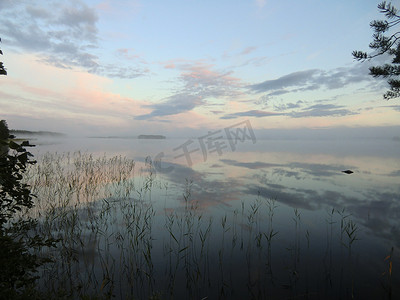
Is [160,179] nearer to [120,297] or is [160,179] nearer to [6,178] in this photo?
[120,297]

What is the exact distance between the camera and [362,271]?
6.91 m

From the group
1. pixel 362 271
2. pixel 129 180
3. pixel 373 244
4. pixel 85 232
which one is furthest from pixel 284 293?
pixel 129 180

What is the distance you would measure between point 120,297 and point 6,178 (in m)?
4.50

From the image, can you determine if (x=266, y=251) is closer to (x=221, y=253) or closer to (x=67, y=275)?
(x=221, y=253)

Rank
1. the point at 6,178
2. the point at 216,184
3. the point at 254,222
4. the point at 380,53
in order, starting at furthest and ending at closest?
the point at 216,184 < the point at 380,53 < the point at 254,222 < the point at 6,178

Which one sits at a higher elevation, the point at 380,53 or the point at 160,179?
the point at 380,53

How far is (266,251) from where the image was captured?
8.05 metres

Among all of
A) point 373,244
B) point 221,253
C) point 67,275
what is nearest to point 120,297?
point 67,275

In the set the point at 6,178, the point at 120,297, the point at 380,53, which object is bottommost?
the point at 120,297

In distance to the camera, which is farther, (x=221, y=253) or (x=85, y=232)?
(x=85, y=232)

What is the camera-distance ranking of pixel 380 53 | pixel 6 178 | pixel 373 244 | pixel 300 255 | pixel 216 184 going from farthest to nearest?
pixel 216 184 → pixel 380 53 → pixel 373 244 → pixel 300 255 → pixel 6 178

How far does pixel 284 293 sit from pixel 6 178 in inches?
267

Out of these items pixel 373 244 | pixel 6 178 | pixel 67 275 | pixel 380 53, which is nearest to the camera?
pixel 6 178

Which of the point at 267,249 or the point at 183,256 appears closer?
the point at 183,256
